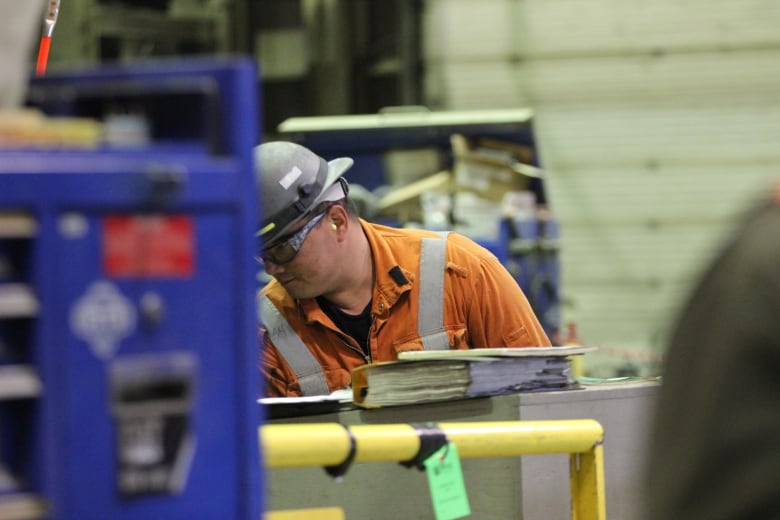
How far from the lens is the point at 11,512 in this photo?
1.44 m

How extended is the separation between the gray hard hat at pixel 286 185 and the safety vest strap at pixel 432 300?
37cm

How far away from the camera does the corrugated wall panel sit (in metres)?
10.5

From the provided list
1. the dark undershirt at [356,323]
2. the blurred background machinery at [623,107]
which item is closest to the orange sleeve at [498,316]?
the dark undershirt at [356,323]

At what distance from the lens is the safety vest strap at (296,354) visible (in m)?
3.77

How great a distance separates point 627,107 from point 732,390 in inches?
380

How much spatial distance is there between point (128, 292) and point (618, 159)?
9.46m

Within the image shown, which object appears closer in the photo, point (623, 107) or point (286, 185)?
point (286, 185)

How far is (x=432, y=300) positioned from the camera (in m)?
3.84

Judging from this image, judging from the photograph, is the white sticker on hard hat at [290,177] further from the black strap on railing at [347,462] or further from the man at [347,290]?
the black strap on railing at [347,462]

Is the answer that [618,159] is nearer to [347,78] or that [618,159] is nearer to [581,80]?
[581,80]

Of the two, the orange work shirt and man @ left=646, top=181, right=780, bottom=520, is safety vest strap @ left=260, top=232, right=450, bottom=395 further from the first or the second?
man @ left=646, top=181, right=780, bottom=520

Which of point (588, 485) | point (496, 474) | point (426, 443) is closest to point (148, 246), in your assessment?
point (426, 443)

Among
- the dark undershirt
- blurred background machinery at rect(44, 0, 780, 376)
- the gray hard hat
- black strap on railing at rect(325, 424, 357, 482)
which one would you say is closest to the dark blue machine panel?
black strap on railing at rect(325, 424, 357, 482)

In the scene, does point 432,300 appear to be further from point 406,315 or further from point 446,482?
point 446,482
